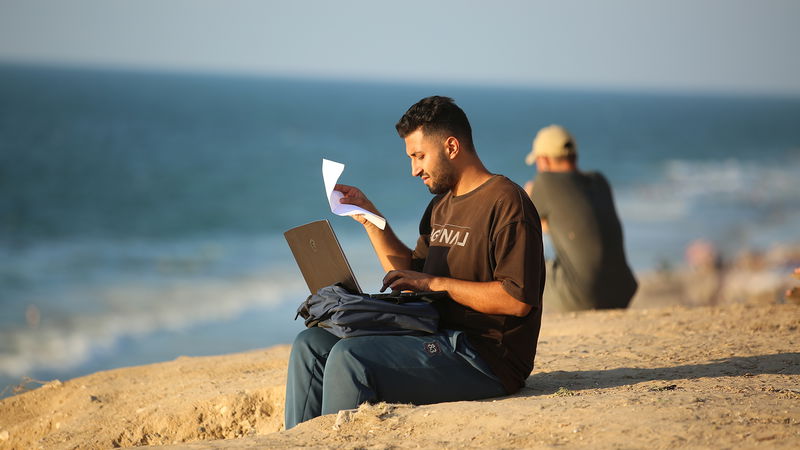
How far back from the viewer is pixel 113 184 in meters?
28.8

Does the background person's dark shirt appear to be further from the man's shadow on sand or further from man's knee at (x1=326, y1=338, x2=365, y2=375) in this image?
man's knee at (x1=326, y1=338, x2=365, y2=375)

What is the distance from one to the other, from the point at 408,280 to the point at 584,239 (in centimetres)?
326

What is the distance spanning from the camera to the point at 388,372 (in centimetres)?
372

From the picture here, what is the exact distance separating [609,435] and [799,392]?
3.90ft

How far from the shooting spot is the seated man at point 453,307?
367 cm

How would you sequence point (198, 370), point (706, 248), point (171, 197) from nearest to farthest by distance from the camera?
point (198, 370) → point (706, 248) → point (171, 197)

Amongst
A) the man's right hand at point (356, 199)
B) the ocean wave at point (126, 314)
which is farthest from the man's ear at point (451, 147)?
the ocean wave at point (126, 314)

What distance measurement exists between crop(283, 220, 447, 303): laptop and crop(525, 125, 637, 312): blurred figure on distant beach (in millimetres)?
3233

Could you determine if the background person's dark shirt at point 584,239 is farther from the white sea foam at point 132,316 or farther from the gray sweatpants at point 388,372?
the white sea foam at point 132,316

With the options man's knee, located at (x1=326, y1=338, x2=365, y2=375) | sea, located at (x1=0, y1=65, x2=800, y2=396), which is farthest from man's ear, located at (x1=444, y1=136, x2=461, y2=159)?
sea, located at (x1=0, y1=65, x2=800, y2=396)

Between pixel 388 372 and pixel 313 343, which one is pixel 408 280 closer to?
pixel 388 372

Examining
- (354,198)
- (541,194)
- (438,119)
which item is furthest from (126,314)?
(438,119)

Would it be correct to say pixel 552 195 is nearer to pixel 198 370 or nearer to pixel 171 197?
pixel 198 370

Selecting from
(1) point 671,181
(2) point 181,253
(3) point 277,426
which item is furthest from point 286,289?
(1) point 671,181
